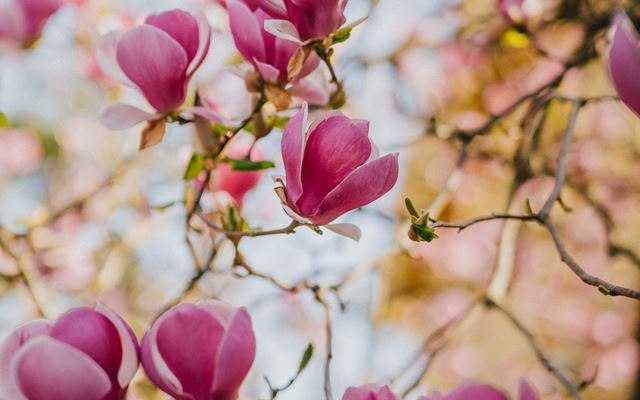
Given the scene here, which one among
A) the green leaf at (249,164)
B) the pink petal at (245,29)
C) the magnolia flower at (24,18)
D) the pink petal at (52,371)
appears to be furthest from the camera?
the magnolia flower at (24,18)

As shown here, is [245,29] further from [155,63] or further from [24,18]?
[24,18]

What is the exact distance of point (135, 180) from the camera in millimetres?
1630

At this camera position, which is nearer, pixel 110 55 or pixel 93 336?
pixel 93 336

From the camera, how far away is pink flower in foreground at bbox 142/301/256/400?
22.1 inches

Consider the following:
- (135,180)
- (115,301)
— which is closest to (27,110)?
(115,301)

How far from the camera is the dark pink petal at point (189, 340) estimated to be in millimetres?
564

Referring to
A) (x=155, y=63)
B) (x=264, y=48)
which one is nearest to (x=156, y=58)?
(x=155, y=63)

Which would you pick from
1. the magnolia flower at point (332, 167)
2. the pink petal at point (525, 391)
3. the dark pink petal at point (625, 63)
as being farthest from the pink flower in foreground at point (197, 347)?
the dark pink petal at point (625, 63)

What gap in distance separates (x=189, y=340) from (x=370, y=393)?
15 centimetres

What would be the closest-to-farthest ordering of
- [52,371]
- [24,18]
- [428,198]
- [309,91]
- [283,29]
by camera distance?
[52,371] → [283,29] → [309,91] → [24,18] → [428,198]

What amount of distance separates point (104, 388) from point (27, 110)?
2926 mm

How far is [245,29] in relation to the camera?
0.68m

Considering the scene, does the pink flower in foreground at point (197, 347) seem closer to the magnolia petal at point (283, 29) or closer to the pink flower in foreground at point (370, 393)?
the pink flower in foreground at point (370, 393)

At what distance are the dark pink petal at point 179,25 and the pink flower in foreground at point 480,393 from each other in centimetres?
41
